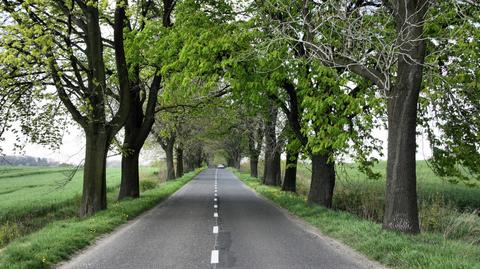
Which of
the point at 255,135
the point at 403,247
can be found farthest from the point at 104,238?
the point at 255,135

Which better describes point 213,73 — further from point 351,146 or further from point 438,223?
point 438,223

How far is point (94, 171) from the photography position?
15891 millimetres

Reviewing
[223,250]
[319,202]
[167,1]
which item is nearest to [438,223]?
[319,202]

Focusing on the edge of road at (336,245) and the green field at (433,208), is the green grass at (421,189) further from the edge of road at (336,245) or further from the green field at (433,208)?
the edge of road at (336,245)

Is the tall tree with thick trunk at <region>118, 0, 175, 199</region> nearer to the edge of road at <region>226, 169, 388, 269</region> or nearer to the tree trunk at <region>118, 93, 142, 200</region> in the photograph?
the tree trunk at <region>118, 93, 142, 200</region>

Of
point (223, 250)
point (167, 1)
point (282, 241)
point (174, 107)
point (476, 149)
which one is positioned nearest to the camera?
→ point (223, 250)

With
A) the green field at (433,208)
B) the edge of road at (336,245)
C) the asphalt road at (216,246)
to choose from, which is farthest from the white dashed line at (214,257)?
the green field at (433,208)

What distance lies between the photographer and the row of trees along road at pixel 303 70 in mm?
10547

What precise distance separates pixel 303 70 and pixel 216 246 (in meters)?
7.03

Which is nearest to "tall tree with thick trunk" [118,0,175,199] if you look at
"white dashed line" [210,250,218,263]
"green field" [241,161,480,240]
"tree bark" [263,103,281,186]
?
"tree bark" [263,103,281,186]

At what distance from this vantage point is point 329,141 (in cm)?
1269

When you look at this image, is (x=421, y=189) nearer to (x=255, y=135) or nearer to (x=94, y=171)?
(x=94, y=171)

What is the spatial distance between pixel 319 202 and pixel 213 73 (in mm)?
6968

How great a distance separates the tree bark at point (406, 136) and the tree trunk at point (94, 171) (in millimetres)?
9983
